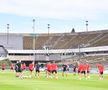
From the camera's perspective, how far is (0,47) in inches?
6107

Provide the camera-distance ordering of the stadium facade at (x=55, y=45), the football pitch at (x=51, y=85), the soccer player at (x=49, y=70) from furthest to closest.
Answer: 1. the stadium facade at (x=55, y=45)
2. the soccer player at (x=49, y=70)
3. the football pitch at (x=51, y=85)

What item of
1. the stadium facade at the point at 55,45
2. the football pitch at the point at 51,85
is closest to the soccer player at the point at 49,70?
the football pitch at the point at 51,85

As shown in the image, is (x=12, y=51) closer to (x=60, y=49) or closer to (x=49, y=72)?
Result: (x=60, y=49)

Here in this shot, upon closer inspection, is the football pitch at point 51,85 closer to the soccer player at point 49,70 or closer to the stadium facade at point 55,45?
the soccer player at point 49,70

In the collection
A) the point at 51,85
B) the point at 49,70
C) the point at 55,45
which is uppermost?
the point at 55,45

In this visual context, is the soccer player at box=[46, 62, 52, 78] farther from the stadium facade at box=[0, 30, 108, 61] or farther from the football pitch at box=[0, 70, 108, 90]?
the stadium facade at box=[0, 30, 108, 61]

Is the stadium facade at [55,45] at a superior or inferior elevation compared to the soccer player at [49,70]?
superior

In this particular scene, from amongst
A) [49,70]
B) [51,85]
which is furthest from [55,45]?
[51,85]

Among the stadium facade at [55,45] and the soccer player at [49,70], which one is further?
the stadium facade at [55,45]

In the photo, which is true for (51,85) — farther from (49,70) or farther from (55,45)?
(55,45)

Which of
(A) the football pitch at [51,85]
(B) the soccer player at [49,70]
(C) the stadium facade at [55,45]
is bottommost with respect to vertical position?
(A) the football pitch at [51,85]

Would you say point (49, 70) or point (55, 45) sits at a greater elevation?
point (55, 45)

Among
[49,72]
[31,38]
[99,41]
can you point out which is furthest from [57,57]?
[49,72]

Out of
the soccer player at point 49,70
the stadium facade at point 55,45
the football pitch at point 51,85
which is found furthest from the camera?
the stadium facade at point 55,45
